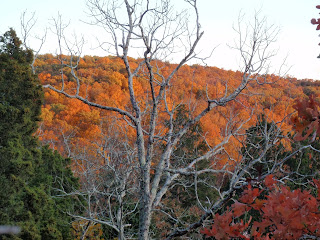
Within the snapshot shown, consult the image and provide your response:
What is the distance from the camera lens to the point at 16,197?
805cm

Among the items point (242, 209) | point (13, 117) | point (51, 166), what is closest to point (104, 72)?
point (51, 166)

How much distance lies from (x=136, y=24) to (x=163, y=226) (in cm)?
783

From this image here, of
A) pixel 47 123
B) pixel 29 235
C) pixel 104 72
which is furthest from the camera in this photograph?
pixel 104 72

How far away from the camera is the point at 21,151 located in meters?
8.31

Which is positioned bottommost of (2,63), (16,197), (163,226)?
(163,226)

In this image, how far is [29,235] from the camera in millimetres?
7898

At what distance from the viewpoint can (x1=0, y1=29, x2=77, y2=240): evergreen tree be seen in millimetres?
7879

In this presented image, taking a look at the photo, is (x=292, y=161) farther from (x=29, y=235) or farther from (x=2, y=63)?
(x=2, y=63)

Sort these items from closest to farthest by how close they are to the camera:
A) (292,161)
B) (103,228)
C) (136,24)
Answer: (136,24)
(103,228)
(292,161)

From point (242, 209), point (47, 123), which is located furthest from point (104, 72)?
point (242, 209)

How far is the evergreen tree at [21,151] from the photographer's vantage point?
7.88 meters

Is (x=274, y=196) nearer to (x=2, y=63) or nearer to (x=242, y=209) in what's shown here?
(x=242, y=209)

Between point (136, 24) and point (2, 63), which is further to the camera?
point (2, 63)

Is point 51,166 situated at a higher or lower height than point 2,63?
lower
